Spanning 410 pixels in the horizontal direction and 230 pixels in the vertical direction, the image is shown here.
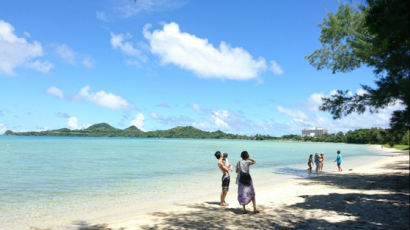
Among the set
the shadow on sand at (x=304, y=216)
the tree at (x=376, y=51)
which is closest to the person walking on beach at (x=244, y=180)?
the shadow on sand at (x=304, y=216)

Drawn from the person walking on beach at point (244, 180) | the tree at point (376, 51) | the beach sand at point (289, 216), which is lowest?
the beach sand at point (289, 216)

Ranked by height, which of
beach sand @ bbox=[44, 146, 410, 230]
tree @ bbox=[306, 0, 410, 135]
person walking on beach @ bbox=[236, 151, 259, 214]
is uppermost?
tree @ bbox=[306, 0, 410, 135]

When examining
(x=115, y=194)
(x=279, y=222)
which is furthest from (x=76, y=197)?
(x=279, y=222)

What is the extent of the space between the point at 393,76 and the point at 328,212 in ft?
15.0

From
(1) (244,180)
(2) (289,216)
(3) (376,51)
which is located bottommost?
(2) (289,216)

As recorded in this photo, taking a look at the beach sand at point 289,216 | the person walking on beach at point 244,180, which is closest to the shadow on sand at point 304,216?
the beach sand at point 289,216

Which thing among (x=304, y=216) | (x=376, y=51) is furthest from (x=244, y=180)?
(x=376, y=51)

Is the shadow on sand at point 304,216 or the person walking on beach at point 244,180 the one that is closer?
the shadow on sand at point 304,216

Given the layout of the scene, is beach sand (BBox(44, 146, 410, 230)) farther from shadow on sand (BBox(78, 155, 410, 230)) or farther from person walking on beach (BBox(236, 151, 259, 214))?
person walking on beach (BBox(236, 151, 259, 214))

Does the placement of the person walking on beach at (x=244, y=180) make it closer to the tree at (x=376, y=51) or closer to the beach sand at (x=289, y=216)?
the beach sand at (x=289, y=216)

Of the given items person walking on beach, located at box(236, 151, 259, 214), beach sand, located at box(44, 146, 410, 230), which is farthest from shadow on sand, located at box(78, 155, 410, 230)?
person walking on beach, located at box(236, 151, 259, 214)

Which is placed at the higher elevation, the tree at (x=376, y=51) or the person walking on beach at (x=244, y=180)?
the tree at (x=376, y=51)

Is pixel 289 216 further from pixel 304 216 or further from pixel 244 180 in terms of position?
pixel 244 180

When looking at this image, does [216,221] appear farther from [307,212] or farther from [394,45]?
[394,45]
